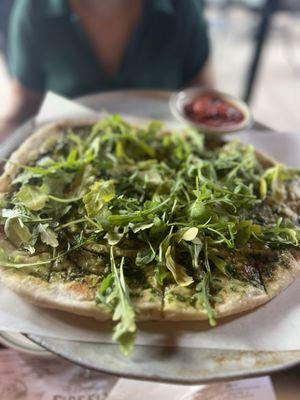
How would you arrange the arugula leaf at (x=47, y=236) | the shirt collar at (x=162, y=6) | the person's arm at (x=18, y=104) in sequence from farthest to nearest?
the shirt collar at (x=162, y=6) < the person's arm at (x=18, y=104) < the arugula leaf at (x=47, y=236)

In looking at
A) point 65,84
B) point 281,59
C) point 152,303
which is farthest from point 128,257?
point 281,59

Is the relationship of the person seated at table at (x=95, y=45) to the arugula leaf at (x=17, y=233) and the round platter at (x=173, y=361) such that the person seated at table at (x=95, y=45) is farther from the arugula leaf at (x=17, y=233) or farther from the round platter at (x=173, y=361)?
the round platter at (x=173, y=361)

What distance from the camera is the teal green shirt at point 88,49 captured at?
2496 millimetres

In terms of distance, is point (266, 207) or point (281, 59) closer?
point (266, 207)

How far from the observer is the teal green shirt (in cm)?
250

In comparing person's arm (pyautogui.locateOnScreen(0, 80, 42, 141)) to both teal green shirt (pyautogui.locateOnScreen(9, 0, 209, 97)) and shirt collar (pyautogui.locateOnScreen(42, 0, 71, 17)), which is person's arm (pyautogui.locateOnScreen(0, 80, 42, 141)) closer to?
teal green shirt (pyautogui.locateOnScreen(9, 0, 209, 97))

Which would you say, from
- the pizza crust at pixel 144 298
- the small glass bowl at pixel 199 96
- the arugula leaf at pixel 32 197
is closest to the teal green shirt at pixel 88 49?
the small glass bowl at pixel 199 96

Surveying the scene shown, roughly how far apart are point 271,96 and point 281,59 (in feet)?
3.15

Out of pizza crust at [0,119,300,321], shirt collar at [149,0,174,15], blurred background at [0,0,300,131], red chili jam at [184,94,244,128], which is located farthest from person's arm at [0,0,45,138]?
pizza crust at [0,119,300,321]

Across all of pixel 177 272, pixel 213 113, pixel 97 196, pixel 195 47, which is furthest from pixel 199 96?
pixel 177 272

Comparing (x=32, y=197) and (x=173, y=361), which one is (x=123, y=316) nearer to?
(x=173, y=361)

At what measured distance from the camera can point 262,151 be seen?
2.08m

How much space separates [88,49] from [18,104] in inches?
20.5

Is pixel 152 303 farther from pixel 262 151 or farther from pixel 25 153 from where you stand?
pixel 262 151
